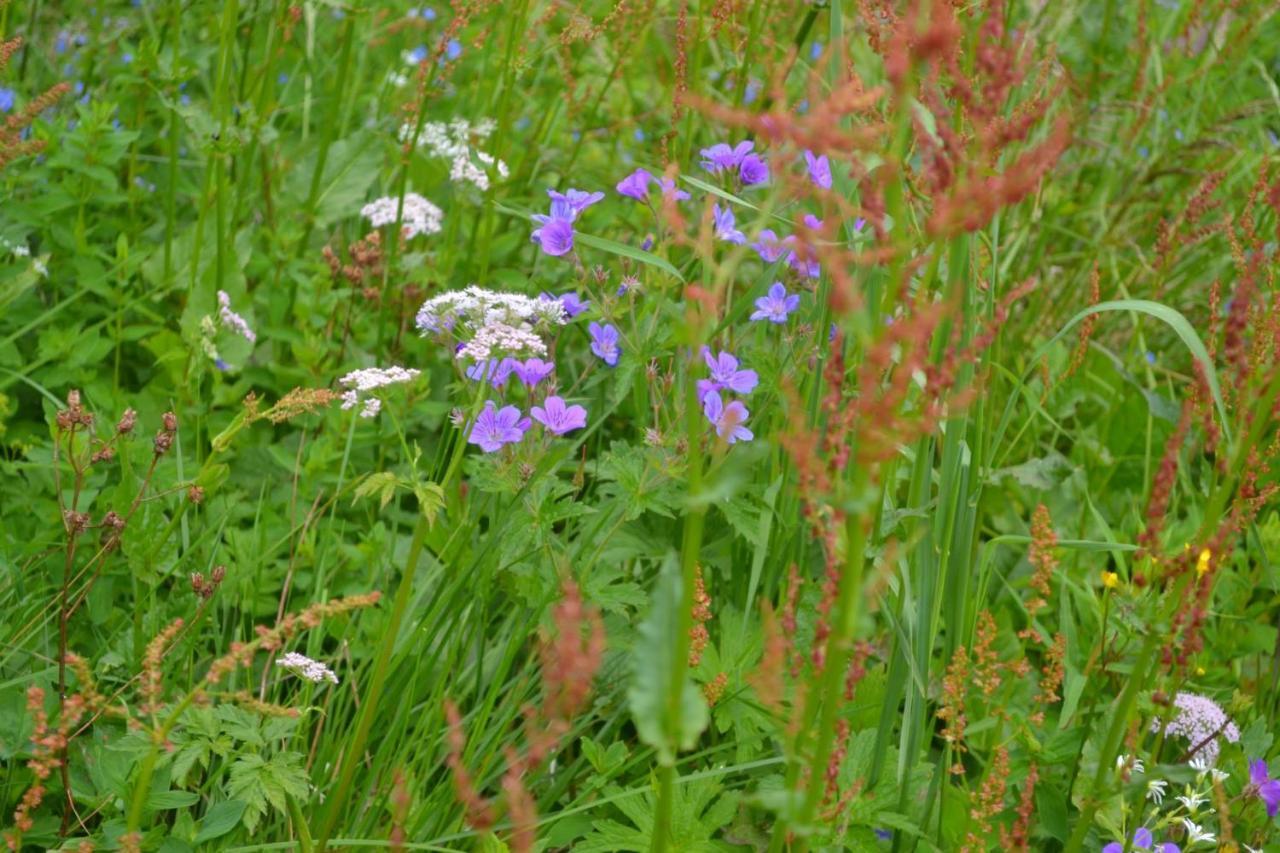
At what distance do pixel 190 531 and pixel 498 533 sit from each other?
704mm

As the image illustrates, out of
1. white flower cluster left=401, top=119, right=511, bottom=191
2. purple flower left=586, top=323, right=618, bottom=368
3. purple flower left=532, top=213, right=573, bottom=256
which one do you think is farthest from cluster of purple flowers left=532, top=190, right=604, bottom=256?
white flower cluster left=401, top=119, right=511, bottom=191

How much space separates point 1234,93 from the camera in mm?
4664

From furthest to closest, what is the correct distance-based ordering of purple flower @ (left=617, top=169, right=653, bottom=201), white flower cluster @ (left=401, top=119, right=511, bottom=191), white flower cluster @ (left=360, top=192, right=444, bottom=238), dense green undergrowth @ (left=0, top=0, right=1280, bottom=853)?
1. white flower cluster @ (left=360, top=192, right=444, bottom=238)
2. white flower cluster @ (left=401, top=119, right=511, bottom=191)
3. purple flower @ (left=617, top=169, right=653, bottom=201)
4. dense green undergrowth @ (left=0, top=0, right=1280, bottom=853)

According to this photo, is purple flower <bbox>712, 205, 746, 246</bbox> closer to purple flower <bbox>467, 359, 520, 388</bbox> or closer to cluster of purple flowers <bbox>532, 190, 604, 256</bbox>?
cluster of purple flowers <bbox>532, 190, 604, 256</bbox>

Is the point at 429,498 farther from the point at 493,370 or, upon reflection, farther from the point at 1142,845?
the point at 1142,845

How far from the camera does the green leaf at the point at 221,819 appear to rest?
180 cm

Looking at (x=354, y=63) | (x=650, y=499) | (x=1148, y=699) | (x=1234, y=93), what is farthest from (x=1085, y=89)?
(x=650, y=499)

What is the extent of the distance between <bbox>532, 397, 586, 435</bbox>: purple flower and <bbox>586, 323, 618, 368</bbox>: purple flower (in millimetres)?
206

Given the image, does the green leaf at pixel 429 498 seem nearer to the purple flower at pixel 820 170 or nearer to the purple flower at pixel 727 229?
the purple flower at pixel 727 229

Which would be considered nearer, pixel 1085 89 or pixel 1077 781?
pixel 1077 781

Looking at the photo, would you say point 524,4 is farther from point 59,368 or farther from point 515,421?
point 59,368

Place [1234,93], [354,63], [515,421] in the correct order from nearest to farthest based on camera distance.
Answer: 1. [515,421]
2. [354,63]
3. [1234,93]

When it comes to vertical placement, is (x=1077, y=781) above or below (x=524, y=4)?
below

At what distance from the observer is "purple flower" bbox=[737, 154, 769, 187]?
89.4 inches
